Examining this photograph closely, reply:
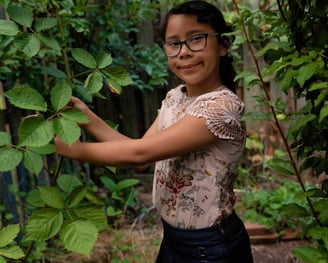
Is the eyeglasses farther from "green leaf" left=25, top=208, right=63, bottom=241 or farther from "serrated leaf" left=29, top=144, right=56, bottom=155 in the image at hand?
"green leaf" left=25, top=208, right=63, bottom=241

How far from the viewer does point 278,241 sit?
106 inches

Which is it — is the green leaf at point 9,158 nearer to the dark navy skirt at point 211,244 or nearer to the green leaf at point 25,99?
the green leaf at point 25,99

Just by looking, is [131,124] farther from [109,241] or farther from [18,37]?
[18,37]

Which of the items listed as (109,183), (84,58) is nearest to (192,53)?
(84,58)

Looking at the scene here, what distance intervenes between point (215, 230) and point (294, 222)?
1794 millimetres

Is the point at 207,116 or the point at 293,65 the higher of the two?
the point at 293,65

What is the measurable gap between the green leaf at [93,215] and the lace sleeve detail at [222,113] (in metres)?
0.39

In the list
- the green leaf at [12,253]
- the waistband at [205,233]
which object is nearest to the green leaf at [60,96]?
the green leaf at [12,253]

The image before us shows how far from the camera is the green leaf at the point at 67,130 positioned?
762mm

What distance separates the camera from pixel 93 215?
0.85m

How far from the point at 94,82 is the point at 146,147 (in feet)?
0.77

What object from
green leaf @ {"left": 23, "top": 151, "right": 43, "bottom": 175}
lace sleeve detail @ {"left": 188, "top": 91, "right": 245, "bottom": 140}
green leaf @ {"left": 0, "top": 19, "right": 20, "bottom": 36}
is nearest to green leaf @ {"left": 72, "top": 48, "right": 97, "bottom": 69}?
green leaf @ {"left": 0, "top": 19, "right": 20, "bottom": 36}

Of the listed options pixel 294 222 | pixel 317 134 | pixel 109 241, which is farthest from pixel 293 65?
pixel 294 222

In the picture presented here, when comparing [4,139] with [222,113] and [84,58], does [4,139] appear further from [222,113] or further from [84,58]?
[222,113]
